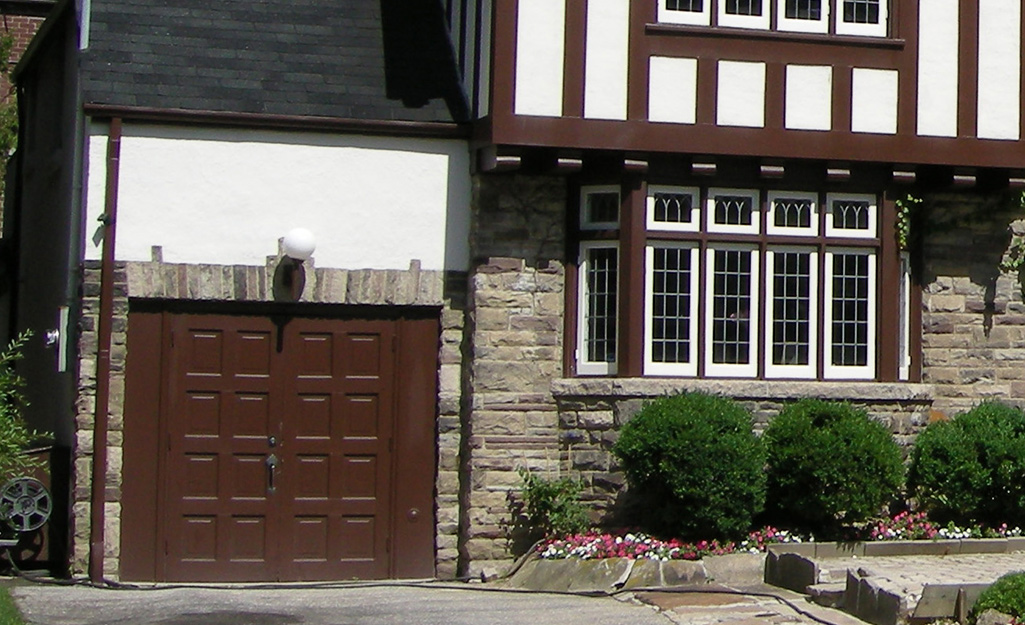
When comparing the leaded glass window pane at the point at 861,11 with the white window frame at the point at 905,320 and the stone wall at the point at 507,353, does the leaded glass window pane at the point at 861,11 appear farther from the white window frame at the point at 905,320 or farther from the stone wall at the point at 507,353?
the stone wall at the point at 507,353

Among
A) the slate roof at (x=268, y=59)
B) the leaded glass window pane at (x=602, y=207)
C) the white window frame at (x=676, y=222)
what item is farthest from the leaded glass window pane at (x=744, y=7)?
the slate roof at (x=268, y=59)

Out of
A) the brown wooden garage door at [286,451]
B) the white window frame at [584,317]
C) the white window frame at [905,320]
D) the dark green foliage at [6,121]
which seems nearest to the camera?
the brown wooden garage door at [286,451]

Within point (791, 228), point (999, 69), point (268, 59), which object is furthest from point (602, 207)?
point (999, 69)

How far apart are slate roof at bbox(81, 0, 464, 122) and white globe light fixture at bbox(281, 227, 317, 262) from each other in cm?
102

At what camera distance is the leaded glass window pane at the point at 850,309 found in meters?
13.9

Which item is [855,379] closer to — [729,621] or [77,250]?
[729,621]

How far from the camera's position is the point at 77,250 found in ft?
44.3

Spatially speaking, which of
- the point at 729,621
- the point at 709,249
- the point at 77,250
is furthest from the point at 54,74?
the point at 729,621

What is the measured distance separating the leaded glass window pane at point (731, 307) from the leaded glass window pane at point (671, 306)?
22 centimetres

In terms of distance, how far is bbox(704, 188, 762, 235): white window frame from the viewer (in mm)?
13688

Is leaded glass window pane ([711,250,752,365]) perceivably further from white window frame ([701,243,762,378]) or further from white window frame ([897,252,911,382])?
white window frame ([897,252,911,382])

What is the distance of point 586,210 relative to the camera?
45.4 ft

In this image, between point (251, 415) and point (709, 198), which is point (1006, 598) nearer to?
point (709, 198)

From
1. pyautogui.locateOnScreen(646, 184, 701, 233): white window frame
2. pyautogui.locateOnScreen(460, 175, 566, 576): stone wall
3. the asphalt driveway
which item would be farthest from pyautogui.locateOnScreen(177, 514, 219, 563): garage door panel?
pyautogui.locateOnScreen(646, 184, 701, 233): white window frame
